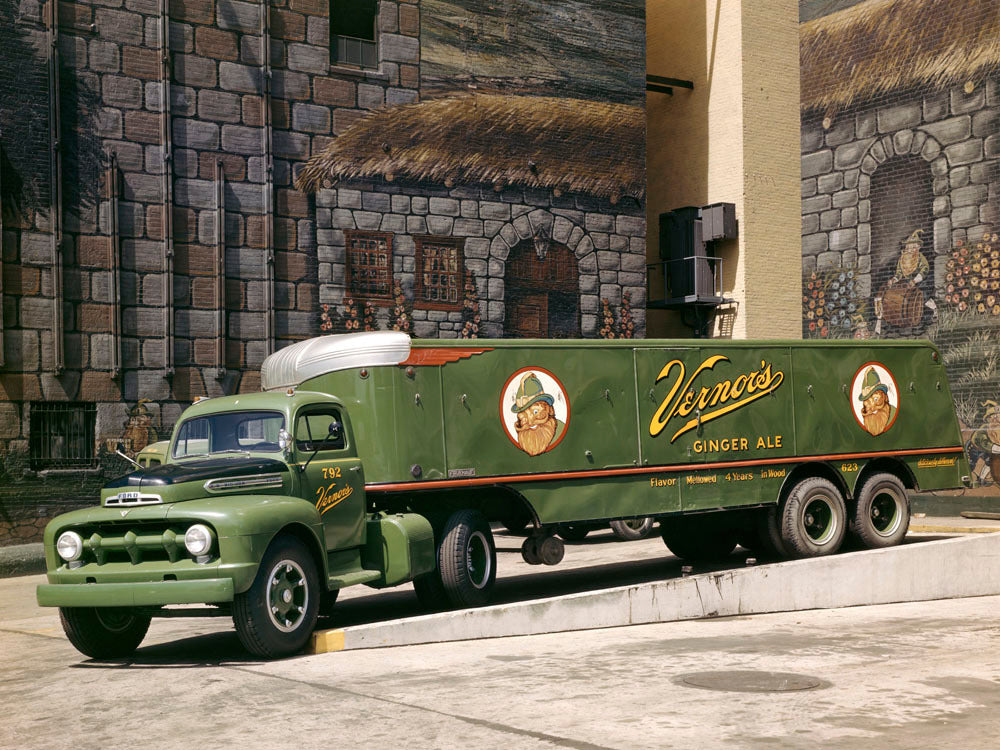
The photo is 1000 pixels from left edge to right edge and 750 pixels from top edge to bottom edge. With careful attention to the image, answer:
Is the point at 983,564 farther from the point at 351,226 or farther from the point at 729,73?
the point at 729,73

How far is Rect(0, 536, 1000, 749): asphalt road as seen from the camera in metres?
7.13

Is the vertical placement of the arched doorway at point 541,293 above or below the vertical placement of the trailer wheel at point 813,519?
above

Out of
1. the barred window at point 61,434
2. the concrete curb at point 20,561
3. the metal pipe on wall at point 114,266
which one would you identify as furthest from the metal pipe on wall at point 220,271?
the concrete curb at point 20,561

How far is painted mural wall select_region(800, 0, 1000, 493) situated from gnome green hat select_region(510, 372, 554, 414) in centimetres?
1594

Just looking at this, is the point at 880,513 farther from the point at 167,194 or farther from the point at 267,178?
the point at 167,194

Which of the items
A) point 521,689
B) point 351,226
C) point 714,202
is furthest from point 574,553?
point 714,202

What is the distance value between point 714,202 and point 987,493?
876cm

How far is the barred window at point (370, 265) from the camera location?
23.7 metres

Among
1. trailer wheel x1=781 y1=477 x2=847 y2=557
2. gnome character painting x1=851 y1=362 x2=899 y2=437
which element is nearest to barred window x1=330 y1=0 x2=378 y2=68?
gnome character painting x1=851 y1=362 x2=899 y2=437

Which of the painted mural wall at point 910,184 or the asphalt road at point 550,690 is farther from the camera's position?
the painted mural wall at point 910,184

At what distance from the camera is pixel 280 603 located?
997cm

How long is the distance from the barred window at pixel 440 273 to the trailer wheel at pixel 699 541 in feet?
31.2

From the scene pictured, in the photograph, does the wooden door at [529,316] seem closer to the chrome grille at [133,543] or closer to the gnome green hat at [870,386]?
the gnome green hat at [870,386]

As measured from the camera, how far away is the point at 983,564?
15328 mm
